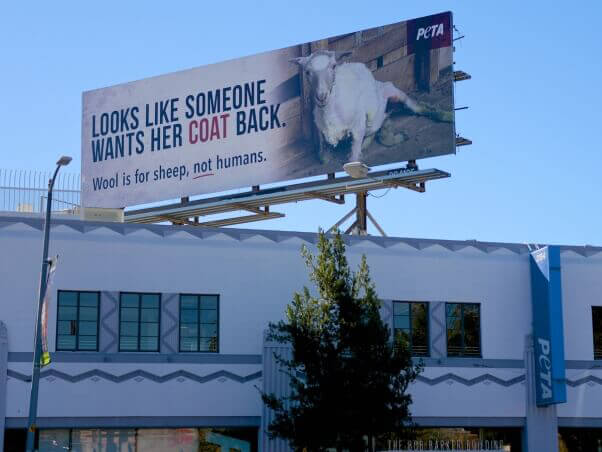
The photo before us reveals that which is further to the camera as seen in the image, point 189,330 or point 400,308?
point 400,308

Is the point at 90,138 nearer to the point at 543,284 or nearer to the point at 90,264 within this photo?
the point at 90,264

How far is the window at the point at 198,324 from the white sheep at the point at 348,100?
8.21 meters

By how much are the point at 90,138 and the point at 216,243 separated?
12.9 metres

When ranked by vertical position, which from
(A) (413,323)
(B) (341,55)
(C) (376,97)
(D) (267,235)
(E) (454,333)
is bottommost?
(E) (454,333)

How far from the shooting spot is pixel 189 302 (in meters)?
29.9

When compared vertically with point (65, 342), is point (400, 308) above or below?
above

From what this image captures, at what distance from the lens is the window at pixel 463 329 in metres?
31.7

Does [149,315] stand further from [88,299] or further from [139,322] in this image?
[88,299]

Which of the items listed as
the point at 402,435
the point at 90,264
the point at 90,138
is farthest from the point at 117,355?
the point at 90,138

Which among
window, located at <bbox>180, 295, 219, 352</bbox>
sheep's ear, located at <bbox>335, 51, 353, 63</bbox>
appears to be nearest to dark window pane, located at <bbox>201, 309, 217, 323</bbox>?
window, located at <bbox>180, 295, 219, 352</bbox>

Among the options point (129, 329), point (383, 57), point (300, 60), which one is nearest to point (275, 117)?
point (300, 60)

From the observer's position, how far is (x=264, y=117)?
37.7 m

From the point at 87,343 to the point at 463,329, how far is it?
10217 millimetres

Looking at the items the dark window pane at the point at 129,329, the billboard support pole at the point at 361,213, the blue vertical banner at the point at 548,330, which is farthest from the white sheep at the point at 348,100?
the dark window pane at the point at 129,329
